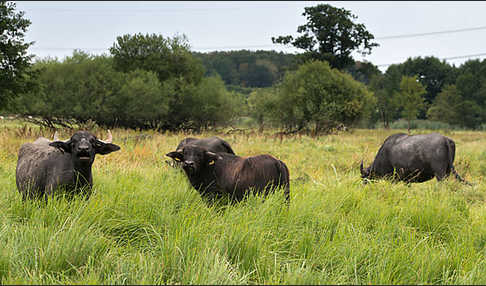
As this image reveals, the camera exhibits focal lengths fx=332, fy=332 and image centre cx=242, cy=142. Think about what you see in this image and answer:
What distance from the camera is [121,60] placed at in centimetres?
2856

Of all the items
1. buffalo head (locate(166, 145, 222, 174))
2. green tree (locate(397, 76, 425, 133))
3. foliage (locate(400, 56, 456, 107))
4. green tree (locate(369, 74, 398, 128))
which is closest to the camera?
buffalo head (locate(166, 145, 222, 174))

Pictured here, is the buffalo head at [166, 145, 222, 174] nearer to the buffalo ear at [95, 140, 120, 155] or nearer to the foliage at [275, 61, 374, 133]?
the buffalo ear at [95, 140, 120, 155]

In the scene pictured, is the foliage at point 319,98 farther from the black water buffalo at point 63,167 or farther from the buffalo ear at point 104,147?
the black water buffalo at point 63,167

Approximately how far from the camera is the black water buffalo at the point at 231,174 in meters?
4.39

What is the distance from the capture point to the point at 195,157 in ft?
14.9

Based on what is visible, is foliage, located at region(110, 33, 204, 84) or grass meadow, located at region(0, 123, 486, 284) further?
foliage, located at region(110, 33, 204, 84)

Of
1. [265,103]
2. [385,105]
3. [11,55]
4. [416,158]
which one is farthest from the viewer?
[385,105]

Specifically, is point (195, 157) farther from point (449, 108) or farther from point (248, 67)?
point (248, 67)

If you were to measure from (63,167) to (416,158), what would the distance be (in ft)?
22.4

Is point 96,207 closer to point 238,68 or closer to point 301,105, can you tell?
point 301,105

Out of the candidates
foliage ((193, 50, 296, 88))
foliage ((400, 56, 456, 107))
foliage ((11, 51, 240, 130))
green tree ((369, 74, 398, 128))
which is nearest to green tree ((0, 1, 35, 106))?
foliage ((11, 51, 240, 130))

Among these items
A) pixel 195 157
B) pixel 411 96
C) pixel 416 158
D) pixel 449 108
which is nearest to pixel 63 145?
pixel 195 157

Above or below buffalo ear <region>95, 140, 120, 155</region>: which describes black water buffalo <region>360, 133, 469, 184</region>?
below

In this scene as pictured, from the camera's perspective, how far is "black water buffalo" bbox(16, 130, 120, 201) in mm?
3951
